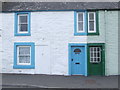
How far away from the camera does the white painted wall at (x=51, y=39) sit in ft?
41.0

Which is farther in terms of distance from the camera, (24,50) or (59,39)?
(24,50)

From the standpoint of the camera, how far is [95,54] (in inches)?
498

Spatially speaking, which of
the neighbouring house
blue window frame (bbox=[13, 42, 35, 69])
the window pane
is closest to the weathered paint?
the neighbouring house

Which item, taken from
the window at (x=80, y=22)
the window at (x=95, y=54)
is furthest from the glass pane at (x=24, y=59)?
the window at (x=95, y=54)

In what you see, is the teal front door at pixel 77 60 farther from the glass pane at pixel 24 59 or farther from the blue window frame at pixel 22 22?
the blue window frame at pixel 22 22

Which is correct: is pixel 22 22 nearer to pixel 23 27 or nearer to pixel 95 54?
pixel 23 27

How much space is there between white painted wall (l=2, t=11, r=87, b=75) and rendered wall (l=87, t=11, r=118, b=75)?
4.49ft

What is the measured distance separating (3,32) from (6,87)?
5557 mm

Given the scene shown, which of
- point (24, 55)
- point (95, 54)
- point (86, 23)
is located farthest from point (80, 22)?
point (24, 55)

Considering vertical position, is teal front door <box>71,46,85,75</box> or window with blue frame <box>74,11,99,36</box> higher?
window with blue frame <box>74,11,99,36</box>

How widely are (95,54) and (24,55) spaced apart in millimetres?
5556

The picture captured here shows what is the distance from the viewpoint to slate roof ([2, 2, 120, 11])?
42.0 ft

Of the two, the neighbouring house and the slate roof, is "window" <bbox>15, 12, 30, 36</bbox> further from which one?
the slate roof

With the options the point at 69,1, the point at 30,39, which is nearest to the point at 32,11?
the point at 30,39
